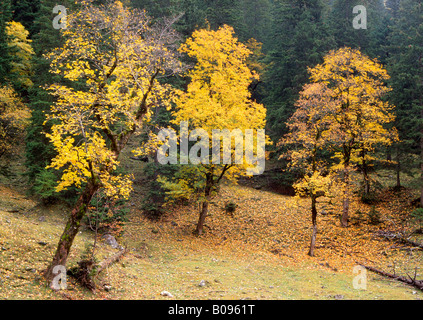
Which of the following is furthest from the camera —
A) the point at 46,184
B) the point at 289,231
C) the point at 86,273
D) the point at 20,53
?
the point at 20,53

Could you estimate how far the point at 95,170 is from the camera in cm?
882

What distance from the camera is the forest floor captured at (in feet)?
32.5

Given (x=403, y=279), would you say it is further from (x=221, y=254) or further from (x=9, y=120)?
(x=9, y=120)

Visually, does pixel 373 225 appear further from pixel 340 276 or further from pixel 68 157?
pixel 68 157

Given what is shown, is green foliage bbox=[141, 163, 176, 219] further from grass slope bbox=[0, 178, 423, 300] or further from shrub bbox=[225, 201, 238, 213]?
shrub bbox=[225, 201, 238, 213]

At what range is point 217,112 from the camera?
51.7ft

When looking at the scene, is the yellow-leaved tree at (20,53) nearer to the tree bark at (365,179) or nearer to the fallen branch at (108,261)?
the fallen branch at (108,261)

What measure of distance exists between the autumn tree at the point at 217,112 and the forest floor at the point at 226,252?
2.76 metres

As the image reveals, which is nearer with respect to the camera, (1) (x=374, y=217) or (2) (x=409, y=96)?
(1) (x=374, y=217)

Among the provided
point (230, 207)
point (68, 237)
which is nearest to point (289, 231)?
point (230, 207)

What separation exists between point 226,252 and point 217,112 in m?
7.05

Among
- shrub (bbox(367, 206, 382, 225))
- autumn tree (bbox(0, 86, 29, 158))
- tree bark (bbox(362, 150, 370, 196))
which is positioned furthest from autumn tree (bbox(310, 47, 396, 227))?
autumn tree (bbox(0, 86, 29, 158))

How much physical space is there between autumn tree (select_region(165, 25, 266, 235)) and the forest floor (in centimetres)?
276

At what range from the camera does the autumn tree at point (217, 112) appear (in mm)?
15930
